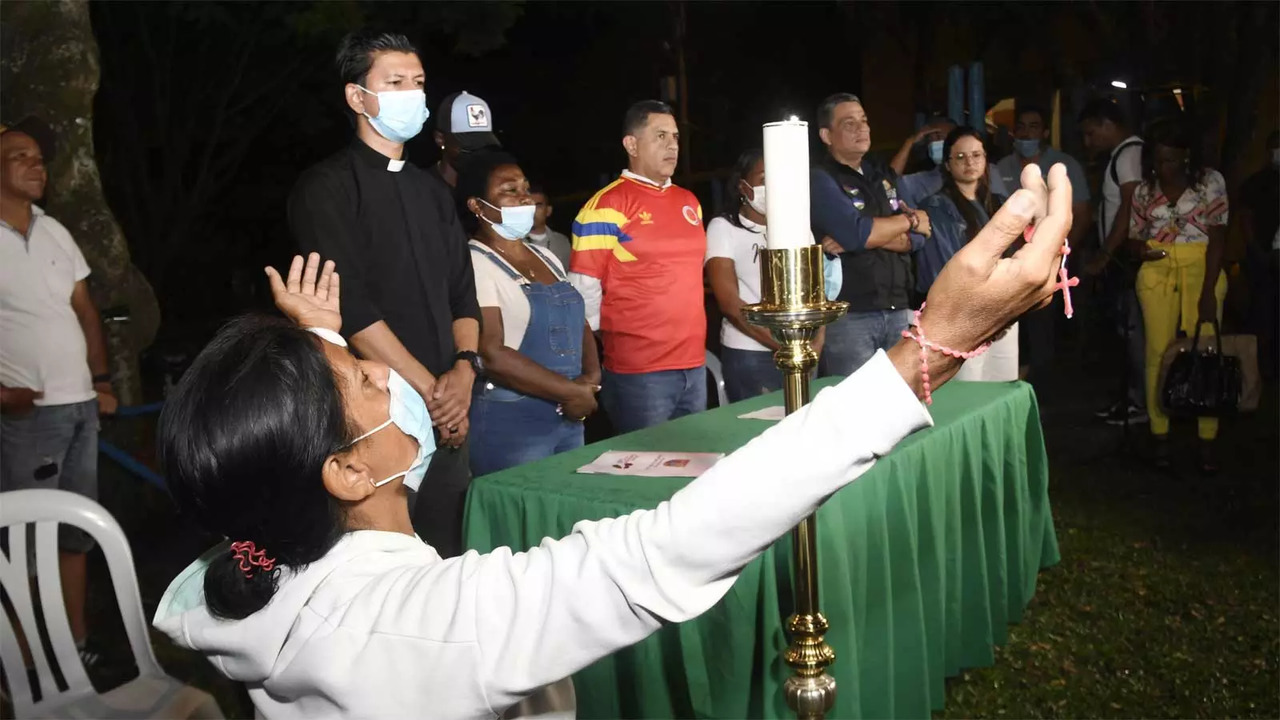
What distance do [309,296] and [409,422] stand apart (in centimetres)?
66

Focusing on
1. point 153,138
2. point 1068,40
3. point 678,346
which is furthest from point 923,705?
point 153,138

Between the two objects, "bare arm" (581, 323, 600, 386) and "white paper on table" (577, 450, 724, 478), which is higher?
"bare arm" (581, 323, 600, 386)

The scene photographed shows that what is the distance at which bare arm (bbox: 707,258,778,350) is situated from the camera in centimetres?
407

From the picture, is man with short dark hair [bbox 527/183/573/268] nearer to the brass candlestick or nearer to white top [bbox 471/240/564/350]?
white top [bbox 471/240/564/350]

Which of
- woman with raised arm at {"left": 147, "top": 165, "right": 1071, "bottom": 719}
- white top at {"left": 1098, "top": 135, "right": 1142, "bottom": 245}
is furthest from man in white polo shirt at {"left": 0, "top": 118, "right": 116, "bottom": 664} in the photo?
white top at {"left": 1098, "top": 135, "right": 1142, "bottom": 245}

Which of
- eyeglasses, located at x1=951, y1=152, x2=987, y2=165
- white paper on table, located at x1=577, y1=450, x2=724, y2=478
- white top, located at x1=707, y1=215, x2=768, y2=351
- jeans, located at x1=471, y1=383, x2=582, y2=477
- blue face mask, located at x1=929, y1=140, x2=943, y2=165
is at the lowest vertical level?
jeans, located at x1=471, y1=383, x2=582, y2=477

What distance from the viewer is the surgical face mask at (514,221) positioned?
11.1 feet

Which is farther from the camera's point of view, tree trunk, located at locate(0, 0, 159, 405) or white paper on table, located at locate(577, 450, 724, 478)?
tree trunk, located at locate(0, 0, 159, 405)

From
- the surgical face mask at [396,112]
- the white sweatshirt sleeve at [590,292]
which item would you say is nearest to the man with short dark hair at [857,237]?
the white sweatshirt sleeve at [590,292]

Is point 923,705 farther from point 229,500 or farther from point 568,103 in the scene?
point 568,103

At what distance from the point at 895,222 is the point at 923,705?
6.80ft

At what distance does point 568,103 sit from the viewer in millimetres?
14656

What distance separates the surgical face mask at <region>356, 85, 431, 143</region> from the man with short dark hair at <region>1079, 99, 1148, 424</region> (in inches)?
160

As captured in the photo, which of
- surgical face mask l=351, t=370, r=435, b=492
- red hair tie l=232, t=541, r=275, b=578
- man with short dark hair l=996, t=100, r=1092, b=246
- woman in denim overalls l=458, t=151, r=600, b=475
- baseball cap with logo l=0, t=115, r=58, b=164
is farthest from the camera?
man with short dark hair l=996, t=100, r=1092, b=246
